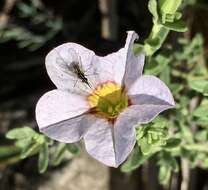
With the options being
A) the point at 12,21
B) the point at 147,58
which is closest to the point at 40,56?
the point at 12,21

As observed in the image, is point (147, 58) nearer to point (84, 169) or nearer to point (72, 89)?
point (72, 89)

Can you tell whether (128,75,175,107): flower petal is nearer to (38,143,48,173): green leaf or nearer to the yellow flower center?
the yellow flower center

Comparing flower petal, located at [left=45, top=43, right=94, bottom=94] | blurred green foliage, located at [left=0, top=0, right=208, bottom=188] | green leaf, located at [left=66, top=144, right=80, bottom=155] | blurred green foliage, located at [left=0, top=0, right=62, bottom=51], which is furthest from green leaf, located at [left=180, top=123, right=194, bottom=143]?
blurred green foliage, located at [left=0, top=0, right=62, bottom=51]

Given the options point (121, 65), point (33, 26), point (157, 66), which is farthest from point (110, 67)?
point (33, 26)

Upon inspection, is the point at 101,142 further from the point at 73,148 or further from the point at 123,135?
the point at 73,148

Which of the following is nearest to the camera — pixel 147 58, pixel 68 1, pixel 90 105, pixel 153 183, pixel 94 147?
pixel 94 147

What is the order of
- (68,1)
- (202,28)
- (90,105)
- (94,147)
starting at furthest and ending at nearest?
(68,1), (202,28), (90,105), (94,147)

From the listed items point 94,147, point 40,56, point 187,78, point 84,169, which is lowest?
point 84,169
